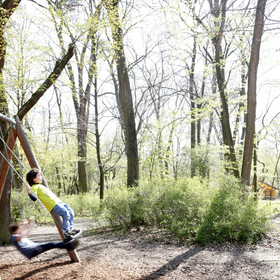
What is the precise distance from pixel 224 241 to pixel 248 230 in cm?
58

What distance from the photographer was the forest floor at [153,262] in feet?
13.0

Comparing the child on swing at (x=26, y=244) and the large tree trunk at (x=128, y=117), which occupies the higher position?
the large tree trunk at (x=128, y=117)

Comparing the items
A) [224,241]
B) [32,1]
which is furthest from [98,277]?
[32,1]

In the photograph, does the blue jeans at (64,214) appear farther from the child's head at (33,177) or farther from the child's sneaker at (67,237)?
the child's head at (33,177)

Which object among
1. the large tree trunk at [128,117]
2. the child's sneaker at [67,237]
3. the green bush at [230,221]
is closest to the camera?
the child's sneaker at [67,237]

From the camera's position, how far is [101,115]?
44.0 feet

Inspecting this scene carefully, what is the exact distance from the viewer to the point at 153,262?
14.9 ft

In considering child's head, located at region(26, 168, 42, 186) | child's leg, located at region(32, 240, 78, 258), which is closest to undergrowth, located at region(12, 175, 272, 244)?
child's head, located at region(26, 168, 42, 186)

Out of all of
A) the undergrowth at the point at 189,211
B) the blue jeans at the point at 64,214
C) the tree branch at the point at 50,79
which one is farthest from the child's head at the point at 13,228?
the tree branch at the point at 50,79

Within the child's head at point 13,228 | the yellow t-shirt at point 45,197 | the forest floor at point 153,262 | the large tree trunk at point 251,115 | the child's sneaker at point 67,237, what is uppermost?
the large tree trunk at point 251,115

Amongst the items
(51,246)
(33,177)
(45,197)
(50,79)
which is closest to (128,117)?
(50,79)

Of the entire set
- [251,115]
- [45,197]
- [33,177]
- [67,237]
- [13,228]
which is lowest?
[67,237]

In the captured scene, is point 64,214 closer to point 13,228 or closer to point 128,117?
→ point 13,228

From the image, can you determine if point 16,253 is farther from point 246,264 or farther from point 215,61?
point 215,61
